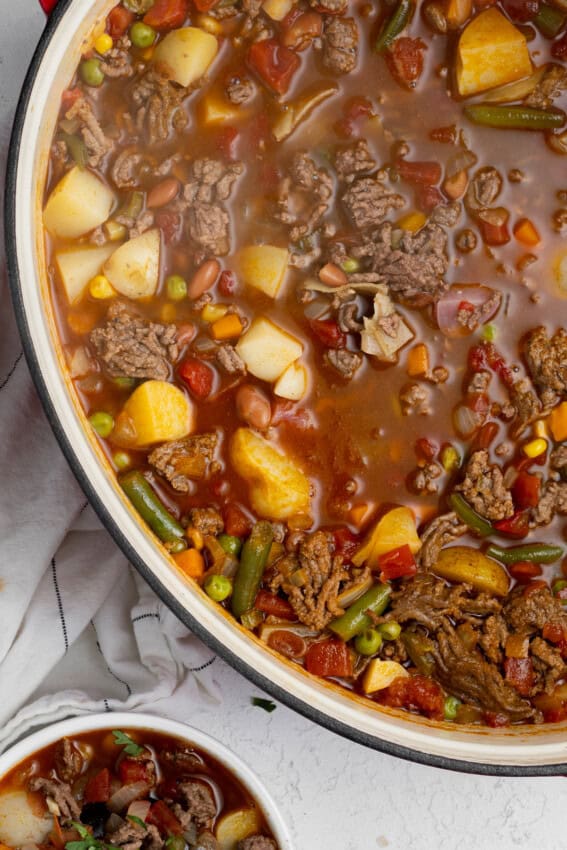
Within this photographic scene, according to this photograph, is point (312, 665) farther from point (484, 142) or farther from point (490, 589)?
point (484, 142)

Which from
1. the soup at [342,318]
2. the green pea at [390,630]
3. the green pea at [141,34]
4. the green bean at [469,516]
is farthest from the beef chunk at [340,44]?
the green pea at [390,630]

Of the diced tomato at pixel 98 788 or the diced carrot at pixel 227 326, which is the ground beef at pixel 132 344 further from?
→ the diced tomato at pixel 98 788

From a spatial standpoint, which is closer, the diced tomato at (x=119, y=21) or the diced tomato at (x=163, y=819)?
the diced tomato at (x=119, y=21)

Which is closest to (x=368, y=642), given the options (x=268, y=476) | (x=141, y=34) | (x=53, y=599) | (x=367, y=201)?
(x=268, y=476)

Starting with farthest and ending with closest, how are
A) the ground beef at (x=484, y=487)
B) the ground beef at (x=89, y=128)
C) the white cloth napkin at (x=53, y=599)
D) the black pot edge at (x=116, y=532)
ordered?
1. the white cloth napkin at (x=53, y=599)
2. the ground beef at (x=484, y=487)
3. the ground beef at (x=89, y=128)
4. the black pot edge at (x=116, y=532)

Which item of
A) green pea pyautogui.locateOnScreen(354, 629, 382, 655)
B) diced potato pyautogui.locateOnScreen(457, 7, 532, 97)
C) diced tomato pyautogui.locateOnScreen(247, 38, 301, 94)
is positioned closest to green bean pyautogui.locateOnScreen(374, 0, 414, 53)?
diced potato pyautogui.locateOnScreen(457, 7, 532, 97)

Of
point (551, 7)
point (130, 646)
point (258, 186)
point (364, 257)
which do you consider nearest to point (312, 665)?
point (130, 646)

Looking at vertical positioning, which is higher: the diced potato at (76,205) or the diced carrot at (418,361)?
the diced potato at (76,205)

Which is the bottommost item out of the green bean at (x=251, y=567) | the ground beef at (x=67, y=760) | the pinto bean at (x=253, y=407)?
the ground beef at (x=67, y=760)
